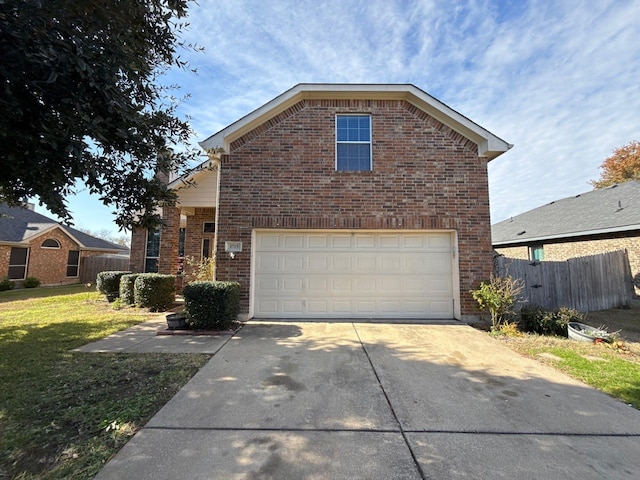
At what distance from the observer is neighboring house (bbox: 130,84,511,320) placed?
7777mm

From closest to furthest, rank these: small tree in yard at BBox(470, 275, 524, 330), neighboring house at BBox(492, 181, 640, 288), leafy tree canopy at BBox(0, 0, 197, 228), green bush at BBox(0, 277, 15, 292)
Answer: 1. leafy tree canopy at BBox(0, 0, 197, 228)
2. small tree in yard at BBox(470, 275, 524, 330)
3. neighboring house at BBox(492, 181, 640, 288)
4. green bush at BBox(0, 277, 15, 292)

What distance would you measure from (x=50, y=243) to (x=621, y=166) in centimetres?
4438

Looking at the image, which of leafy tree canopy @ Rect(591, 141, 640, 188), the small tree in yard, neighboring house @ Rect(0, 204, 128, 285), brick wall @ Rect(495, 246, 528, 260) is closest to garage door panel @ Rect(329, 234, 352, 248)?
the small tree in yard

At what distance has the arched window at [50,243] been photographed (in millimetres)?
18444

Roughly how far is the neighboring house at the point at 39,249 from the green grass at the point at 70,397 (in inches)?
551

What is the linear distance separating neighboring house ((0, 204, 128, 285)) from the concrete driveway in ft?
59.9

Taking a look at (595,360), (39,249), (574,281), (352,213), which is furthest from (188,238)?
(574,281)

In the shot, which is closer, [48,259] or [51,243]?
[48,259]

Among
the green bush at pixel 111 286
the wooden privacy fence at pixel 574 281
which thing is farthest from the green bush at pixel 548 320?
the green bush at pixel 111 286

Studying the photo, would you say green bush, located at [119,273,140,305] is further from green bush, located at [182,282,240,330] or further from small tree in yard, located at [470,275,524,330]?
small tree in yard, located at [470,275,524,330]

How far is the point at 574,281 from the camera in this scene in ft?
30.6

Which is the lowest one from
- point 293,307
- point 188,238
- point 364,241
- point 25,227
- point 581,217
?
point 293,307

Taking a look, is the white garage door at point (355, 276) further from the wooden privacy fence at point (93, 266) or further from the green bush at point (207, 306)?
the wooden privacy fence at point (93, 266)

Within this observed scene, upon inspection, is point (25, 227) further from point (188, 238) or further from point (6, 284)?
point (188, 238)
